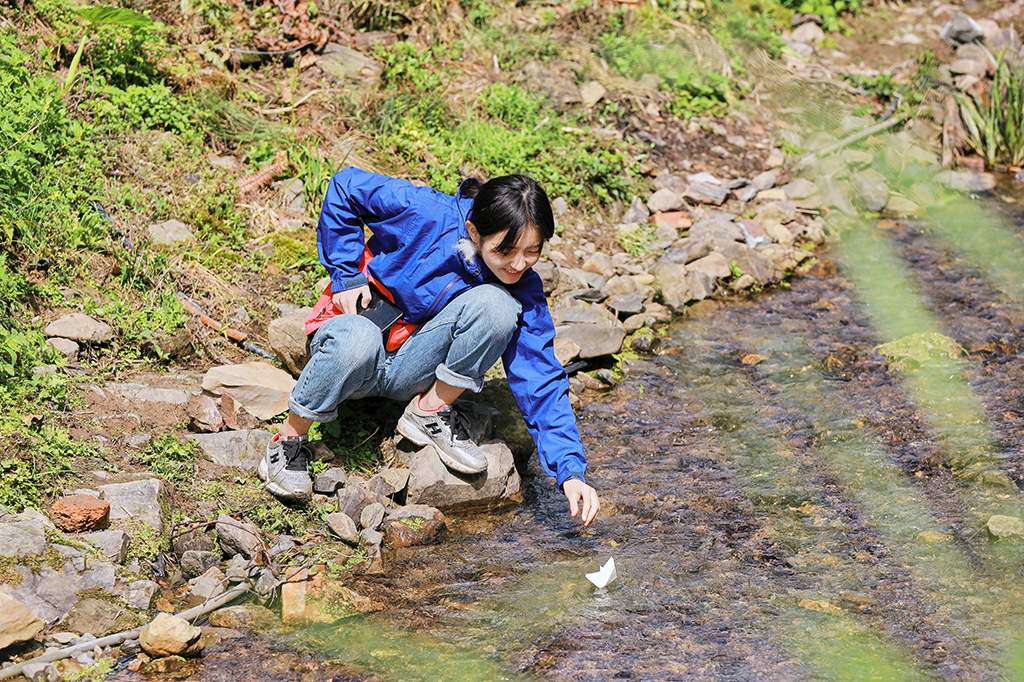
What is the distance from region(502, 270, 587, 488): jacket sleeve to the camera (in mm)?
3494

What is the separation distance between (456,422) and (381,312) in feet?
1.54

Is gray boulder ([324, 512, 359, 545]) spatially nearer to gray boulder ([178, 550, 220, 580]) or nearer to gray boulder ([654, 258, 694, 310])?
gray boulder ([178, 550, 220, 580])

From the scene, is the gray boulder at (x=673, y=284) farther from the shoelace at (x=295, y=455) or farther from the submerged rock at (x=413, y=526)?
the shoelace at (x=295, y=455)

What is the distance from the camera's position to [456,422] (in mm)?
3994

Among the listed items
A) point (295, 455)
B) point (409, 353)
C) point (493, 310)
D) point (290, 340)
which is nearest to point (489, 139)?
point (290, 340)

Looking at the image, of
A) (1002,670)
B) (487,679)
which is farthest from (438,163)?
(1002,670)

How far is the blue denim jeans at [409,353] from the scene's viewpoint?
11.9ft

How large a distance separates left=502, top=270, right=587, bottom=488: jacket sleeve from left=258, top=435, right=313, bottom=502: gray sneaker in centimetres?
75

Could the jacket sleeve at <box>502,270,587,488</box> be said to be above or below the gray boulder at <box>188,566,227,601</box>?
above

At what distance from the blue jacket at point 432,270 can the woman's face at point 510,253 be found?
85 mm

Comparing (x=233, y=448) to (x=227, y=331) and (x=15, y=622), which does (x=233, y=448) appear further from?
(x=15, y=622)

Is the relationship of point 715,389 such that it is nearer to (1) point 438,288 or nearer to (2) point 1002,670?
(1) point 438,288

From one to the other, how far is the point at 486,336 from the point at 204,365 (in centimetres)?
134

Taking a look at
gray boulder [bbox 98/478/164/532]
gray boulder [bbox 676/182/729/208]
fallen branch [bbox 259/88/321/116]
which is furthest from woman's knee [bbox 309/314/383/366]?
gray boulder [bbox 676/182/729/208]
